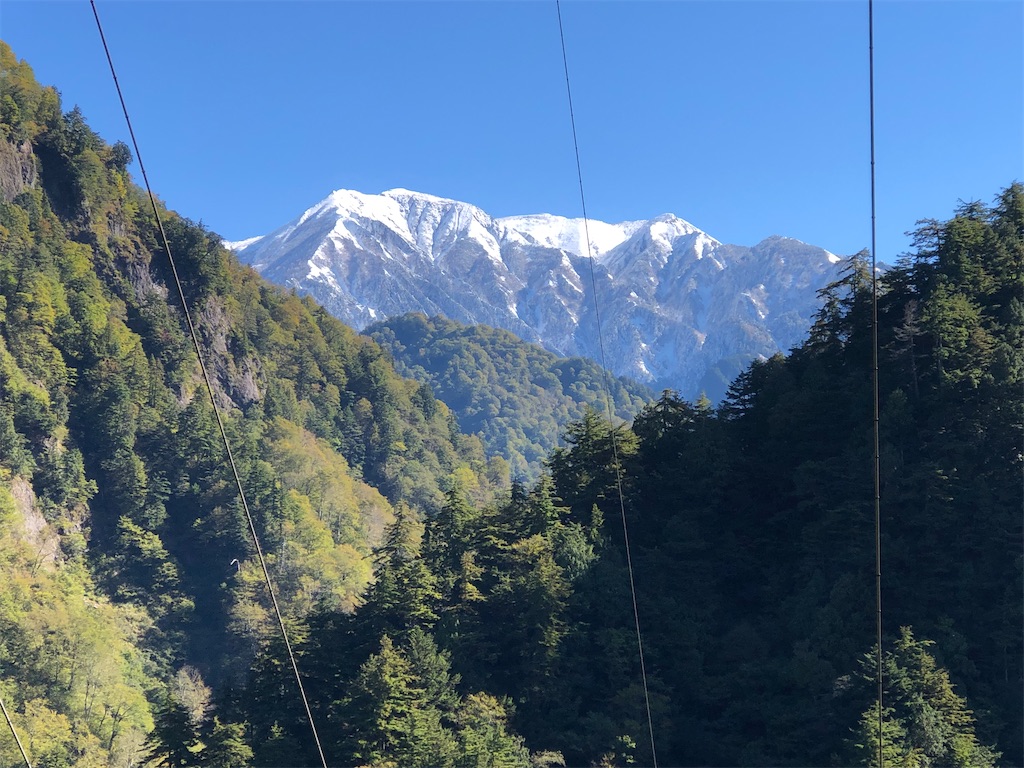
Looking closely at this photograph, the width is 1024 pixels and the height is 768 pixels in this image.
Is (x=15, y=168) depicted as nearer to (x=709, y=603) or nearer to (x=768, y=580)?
(x=709, y=603)

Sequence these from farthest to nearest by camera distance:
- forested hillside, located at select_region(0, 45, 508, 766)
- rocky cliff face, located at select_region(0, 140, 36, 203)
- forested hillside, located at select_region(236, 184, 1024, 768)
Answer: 1. rocky cliff face, located at select_region(0, 140, 36, 203)
2. forested hillside, located at select_region(0, 45, 508, 766)
3. forested hillside, located at select_region(236, 184, 1024, 768)

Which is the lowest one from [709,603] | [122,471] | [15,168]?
[709,603]

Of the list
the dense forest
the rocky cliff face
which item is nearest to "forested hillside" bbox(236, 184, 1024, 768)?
the dense forest

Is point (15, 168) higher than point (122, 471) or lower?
higher

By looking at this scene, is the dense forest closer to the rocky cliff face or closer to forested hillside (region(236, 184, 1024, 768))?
forested hillside (region(236, 184, 1024, 768))

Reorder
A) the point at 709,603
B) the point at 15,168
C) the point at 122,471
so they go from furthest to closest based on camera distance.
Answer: the point at 15,168, the point at 122,471, the point at 709,603

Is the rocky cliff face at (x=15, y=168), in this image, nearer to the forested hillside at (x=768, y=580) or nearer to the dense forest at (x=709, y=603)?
the dense forest at (x=709, y=603)

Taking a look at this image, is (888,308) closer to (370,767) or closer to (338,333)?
(370,767)

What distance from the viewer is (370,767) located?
28562 mm

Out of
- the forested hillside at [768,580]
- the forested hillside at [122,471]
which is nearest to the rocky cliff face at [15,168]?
the forested hillside at [122,471]

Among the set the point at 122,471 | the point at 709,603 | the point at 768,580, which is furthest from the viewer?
the point at 122,471

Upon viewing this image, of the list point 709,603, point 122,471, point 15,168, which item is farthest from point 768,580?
point 15,168

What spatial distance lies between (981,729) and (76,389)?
70.0m

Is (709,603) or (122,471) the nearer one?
(709,603)
